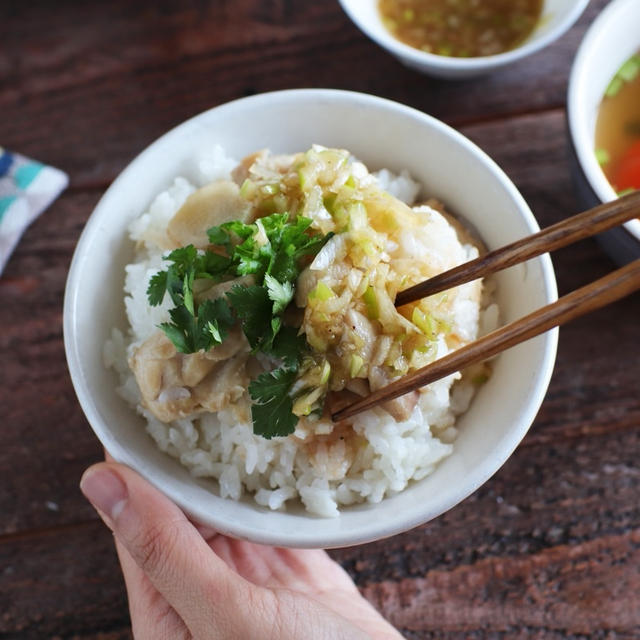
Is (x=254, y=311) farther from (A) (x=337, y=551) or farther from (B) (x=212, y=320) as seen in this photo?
(A) (x=337, y=551)

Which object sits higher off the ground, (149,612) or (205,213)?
(205,213)

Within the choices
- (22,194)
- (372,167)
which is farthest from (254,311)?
(22,194)

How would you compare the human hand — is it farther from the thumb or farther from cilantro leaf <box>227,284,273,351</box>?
cilantro leaf <box>227,284,273,351</box>

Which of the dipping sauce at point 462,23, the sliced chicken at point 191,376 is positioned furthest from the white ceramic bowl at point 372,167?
the dipping sauce at point 462,23

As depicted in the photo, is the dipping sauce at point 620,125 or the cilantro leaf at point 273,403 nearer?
the cilantro leaf at point 273,403

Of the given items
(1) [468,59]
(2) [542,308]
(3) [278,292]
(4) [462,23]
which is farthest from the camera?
(4) [462,23]

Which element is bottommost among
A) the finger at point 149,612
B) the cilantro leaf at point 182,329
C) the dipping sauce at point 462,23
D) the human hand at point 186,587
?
the finger at point 149,612

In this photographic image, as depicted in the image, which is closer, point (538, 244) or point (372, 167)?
point (538, 244)

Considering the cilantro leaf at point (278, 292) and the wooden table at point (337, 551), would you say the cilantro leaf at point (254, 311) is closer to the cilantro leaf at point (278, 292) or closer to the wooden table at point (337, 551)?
the cilantro leaf at point (278, 292)
